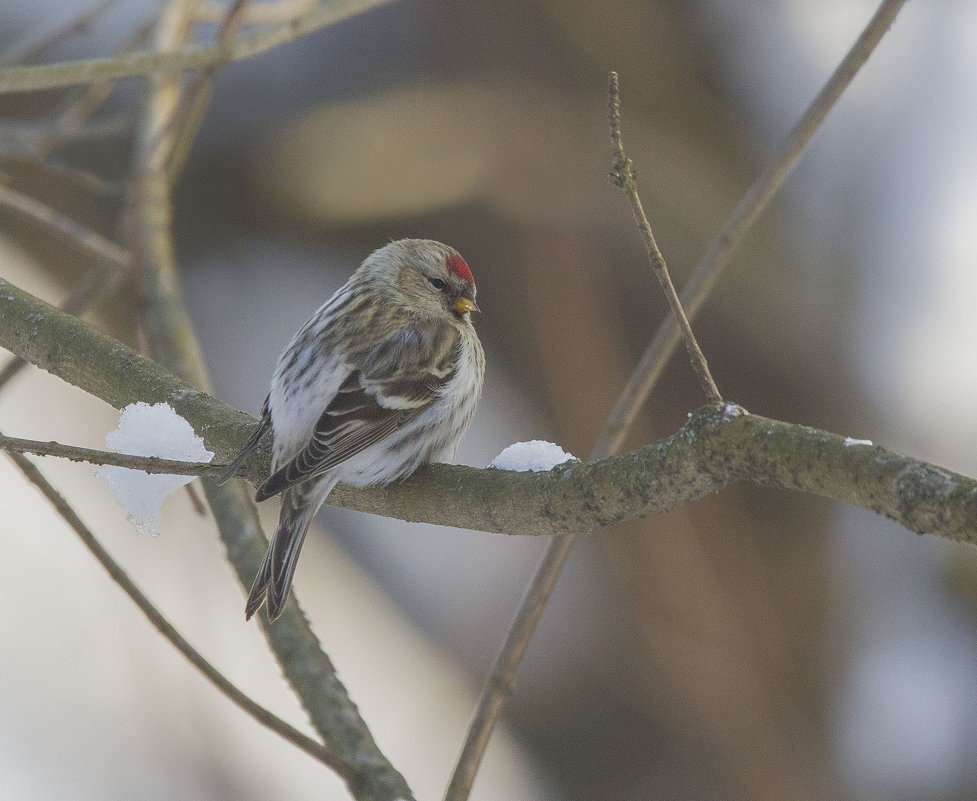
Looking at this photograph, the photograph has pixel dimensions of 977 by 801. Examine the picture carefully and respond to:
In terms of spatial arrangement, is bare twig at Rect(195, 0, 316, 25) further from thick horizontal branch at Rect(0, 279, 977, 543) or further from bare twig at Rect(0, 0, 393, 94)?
thick horizontal branch at Rect(0, 279, 977, 543)

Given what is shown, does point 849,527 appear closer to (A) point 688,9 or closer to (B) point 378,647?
(B) point 378,647

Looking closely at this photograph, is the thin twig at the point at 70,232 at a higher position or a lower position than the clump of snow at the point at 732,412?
higher

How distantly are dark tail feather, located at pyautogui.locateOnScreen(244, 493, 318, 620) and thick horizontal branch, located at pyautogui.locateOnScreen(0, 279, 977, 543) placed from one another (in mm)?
62

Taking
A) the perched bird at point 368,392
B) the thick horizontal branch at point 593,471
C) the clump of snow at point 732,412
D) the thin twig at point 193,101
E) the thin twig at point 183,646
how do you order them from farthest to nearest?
the thin twig at point 193,101 → the perched bird at point 368,392 → the thin twig at point 183,646 → the clump of snow at point 732,412 → the thick horizontal branch at point 593,471

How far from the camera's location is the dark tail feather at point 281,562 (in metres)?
1.36

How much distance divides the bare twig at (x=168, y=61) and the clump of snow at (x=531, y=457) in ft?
2.87

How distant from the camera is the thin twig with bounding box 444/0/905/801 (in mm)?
1243

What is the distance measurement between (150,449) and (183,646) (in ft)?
0.84

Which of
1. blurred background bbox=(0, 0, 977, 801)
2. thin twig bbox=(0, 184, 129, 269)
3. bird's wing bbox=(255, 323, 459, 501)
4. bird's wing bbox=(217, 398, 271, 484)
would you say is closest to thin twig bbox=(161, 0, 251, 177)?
blurred background bbox=(0, 0, 977, 801)

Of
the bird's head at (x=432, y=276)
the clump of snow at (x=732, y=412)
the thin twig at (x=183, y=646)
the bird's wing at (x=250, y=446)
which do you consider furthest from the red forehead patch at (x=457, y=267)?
the clump of snow at (x=732, y=412)

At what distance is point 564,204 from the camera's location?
2.97 metres

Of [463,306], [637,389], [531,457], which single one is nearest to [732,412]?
[531,457]

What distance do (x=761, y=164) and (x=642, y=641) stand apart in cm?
156

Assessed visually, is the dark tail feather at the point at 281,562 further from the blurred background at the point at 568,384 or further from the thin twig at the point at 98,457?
the blurred background at the point at 568,384
